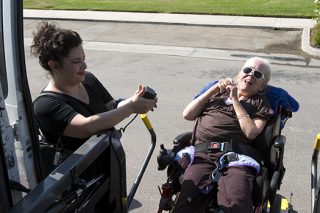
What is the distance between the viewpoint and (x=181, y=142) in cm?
372

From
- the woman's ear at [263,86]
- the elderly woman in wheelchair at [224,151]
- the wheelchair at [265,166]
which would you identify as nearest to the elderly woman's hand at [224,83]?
the elderly woman in wheelchair at [224,151]

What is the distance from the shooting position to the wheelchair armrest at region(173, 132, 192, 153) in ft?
12.0

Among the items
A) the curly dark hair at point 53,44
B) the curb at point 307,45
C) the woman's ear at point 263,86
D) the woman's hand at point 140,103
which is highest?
the curly dark hair at point 53,44

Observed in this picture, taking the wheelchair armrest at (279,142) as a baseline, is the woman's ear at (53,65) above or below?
above

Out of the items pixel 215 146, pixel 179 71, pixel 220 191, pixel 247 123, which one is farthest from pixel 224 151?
pixel 179 71

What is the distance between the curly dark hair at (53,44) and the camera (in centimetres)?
283

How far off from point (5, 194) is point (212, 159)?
185cm

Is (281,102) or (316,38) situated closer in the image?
(281,102)

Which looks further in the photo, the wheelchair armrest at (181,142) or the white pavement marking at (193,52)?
the white pavement marking at (193,52)

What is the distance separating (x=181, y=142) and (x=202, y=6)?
11069mm

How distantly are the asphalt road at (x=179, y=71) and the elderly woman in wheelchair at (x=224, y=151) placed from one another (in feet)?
2.81

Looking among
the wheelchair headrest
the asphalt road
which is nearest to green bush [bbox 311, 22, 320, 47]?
the asphalt road

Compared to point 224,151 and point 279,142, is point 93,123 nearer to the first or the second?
point 224,151

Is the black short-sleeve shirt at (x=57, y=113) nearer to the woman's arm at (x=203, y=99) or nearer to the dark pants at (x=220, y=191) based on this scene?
the dark pants at (x=220, y=191)
